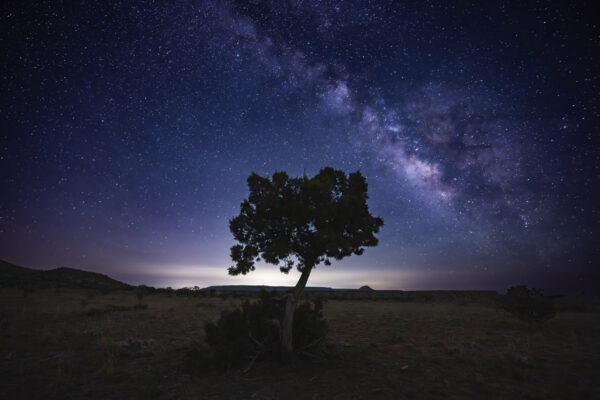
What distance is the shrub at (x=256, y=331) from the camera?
10430 millimetres

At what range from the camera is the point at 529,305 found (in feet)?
66.8

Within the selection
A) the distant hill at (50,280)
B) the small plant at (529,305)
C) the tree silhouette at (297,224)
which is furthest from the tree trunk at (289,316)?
the distant hill at (50,280)

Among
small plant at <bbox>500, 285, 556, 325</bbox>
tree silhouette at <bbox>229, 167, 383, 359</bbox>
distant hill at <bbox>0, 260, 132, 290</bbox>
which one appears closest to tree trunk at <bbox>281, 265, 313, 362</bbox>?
tree silhouette at <bbox>229, 167, 383, 359</bbox>

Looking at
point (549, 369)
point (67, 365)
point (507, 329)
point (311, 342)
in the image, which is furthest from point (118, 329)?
point (507, 329)

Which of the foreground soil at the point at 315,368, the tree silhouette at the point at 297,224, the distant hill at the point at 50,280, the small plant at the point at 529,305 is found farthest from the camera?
the distant hill at the point at 50,280

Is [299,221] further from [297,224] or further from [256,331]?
[256,331]

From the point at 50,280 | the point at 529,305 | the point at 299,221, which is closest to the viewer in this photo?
the point at 299,221

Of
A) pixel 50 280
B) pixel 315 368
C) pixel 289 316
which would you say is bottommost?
pixel 315 368

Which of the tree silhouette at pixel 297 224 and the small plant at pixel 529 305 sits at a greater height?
→ the tree silhouette at pixel 297 224

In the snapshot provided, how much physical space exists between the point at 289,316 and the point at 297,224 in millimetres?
3284

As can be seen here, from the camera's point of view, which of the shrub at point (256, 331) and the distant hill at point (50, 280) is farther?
the distant hill at point (50, 280)

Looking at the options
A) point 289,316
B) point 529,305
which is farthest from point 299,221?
point 529,305

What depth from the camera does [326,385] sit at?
8711mm

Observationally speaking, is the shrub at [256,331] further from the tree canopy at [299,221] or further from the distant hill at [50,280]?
the distant hill at [50,280]
